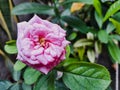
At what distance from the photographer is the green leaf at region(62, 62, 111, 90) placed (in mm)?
633

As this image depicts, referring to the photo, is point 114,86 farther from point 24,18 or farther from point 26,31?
point 26,31

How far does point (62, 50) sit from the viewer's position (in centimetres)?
58

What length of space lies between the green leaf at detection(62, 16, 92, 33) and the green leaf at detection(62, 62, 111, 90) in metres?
0.22

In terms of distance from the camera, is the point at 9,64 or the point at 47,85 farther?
the point at 9,64

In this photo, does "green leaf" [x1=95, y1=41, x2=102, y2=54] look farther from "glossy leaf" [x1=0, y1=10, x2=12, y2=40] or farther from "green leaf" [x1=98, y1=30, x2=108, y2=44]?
"glossy leaf" [x1=0, y1=10, x2=12, y2=40]

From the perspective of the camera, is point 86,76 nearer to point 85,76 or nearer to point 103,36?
point 85,76

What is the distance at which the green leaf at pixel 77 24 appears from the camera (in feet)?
2.83

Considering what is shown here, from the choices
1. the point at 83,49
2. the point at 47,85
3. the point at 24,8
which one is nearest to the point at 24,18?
the point at 24,8

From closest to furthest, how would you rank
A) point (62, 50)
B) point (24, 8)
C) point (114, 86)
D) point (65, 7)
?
point (62, 50), point (24, 8), point (65, 7), point (114, 86)

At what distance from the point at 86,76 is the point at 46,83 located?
9cm

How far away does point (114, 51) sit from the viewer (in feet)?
2.85

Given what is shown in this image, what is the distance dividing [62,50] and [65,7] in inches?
14.3

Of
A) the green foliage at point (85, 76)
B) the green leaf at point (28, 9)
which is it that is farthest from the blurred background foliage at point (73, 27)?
the green foliage at point (85, 76)

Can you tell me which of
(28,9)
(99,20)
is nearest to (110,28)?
(99,20)
